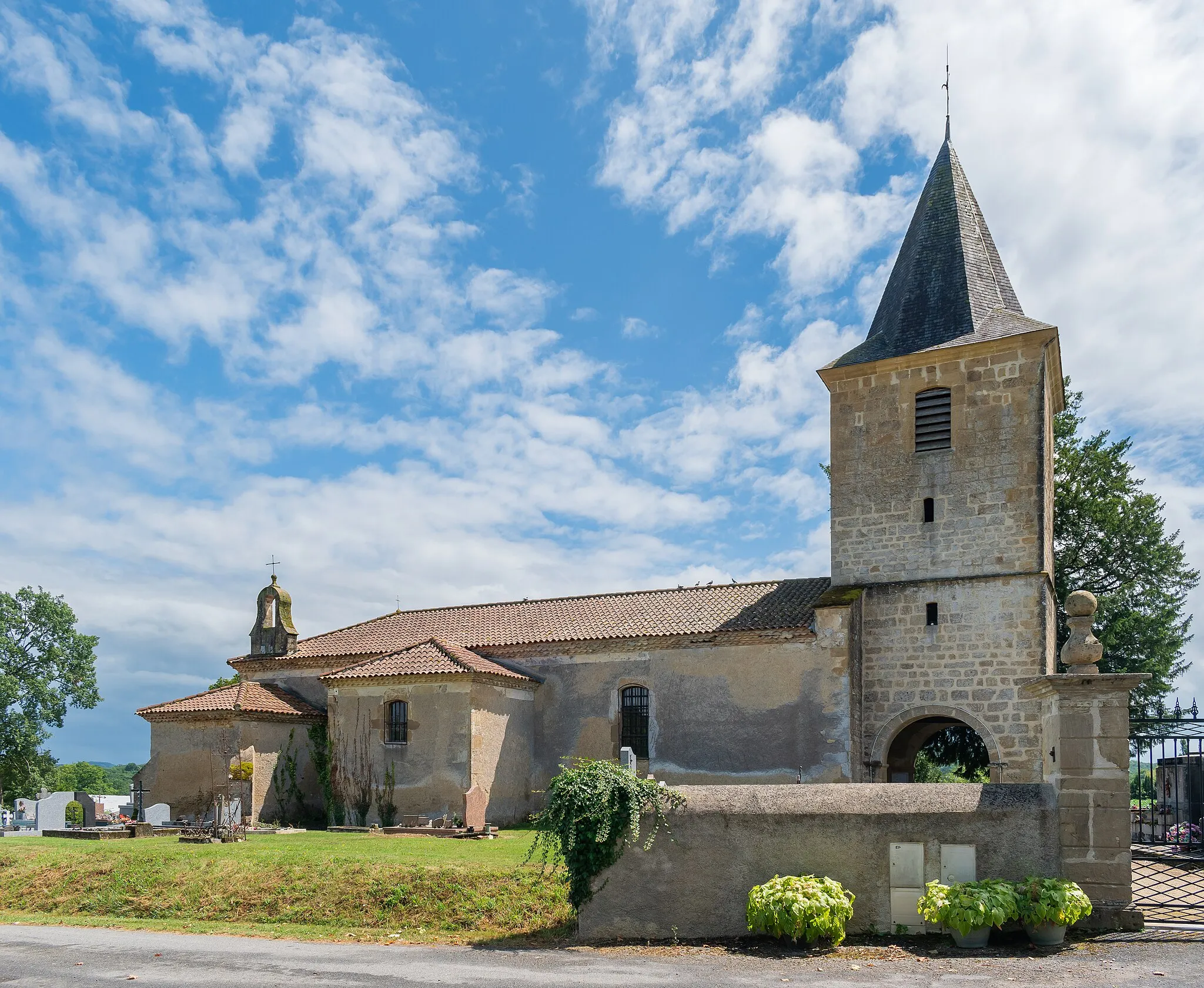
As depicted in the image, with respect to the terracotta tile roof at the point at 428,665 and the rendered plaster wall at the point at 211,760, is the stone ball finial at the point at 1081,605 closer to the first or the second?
the terracotta tile roof at the point at 428,665

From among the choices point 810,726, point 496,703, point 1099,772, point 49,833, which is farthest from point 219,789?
point 1099,772

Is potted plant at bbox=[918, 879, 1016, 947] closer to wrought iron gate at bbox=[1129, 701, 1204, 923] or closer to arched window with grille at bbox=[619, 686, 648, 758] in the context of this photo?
wrought iron gate at bbox=[1129, 701, 1204, 923]

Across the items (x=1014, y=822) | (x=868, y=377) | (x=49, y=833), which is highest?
(x=868, y=377)

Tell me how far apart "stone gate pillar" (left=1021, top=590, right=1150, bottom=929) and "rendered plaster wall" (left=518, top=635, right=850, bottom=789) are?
12.2 metres

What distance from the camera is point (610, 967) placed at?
10.5 meters

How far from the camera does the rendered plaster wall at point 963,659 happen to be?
22219 millimetres

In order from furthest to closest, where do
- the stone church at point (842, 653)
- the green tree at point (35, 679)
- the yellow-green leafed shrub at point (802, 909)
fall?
the green tree at point (35, 679) < the stone church at point (842, 653) < the yellow-green leafed shrub at point (802, 909)

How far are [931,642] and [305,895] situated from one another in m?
15.4

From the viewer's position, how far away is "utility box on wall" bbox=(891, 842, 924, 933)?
1129cm

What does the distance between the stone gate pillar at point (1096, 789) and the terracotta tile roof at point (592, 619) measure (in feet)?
42.7

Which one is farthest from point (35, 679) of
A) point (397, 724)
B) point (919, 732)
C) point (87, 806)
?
point (919, 732)

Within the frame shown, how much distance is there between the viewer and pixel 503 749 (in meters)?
25.9

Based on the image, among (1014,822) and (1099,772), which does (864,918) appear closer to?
(1014,822)

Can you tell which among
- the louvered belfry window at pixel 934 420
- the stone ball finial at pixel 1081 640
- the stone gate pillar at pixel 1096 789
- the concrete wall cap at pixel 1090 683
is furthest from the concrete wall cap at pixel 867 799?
the louvered belfry window at pixel 934 420
